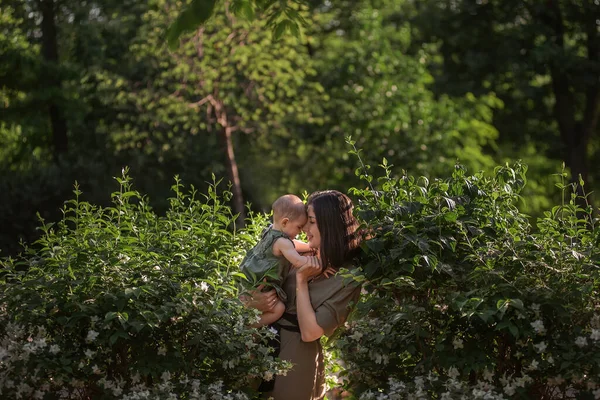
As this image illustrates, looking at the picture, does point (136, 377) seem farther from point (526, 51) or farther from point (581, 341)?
point (526, 51)

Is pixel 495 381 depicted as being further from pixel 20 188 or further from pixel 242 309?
pixel 20 188

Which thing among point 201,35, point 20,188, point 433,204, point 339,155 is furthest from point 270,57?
point 433,204

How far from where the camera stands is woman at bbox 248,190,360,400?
4.40 metres

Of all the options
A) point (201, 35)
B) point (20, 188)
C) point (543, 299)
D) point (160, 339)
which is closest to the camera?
point (543, 299)

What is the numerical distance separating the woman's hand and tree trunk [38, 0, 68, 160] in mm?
14276

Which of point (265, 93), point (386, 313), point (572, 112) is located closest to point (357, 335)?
point (386, 313)

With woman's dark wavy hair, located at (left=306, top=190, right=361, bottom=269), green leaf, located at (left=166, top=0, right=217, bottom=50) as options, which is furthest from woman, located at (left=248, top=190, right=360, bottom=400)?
green leaf, located at (left=166, top=0, right=217, bottom=50)

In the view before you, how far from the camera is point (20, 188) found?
16.3m

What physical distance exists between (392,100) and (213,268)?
639 inches

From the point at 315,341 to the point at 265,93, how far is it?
15.6 m

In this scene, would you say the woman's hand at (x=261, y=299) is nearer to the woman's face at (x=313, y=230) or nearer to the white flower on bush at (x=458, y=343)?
the woman's face at (x=313, y=230)

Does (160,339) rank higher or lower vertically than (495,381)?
higher

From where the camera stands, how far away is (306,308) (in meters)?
4.39

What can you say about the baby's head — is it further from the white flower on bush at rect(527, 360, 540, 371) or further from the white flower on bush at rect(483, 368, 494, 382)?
the white flower on bush at rect(527, 360, 540, 371)
